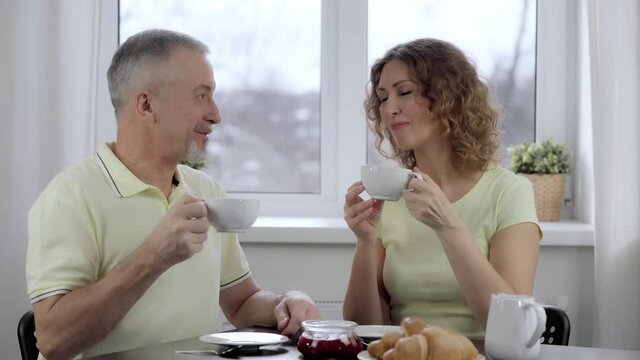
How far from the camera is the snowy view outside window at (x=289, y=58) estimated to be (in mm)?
3350

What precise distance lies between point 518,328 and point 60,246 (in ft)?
2.83

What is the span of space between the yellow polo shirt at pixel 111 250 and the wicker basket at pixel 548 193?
1547 millimetres

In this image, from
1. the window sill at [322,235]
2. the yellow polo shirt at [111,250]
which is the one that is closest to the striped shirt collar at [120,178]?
the yellow polo shirt at [111,250]

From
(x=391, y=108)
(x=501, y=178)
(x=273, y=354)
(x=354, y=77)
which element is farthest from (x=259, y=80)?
(x=273, y=354)

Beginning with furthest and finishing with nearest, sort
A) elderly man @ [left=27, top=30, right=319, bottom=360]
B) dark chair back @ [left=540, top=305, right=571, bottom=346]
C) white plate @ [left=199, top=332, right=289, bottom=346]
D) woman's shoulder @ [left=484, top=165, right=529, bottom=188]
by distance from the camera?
woman's shoulder @ [left=484, top=165, right=529, bottom=188] → dark chair back @ [left=540, top=305, right=571, bottom=346] → elderly man @ [left=27, top=30, right=319, bottom=360] → white plate @ [left=199, top=332, right=289, bottom=346]

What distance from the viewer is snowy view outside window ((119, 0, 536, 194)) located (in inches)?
132

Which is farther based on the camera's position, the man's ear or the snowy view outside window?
the snowy view outside window

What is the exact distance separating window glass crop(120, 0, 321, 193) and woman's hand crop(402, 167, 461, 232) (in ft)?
4.94

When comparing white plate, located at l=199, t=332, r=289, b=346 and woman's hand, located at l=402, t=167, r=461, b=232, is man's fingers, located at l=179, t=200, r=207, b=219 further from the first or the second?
woman's hand, located at l=402, t=167, r=461, b=232

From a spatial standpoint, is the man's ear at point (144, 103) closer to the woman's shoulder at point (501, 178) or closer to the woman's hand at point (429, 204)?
the woman's hand at point (429, 204)

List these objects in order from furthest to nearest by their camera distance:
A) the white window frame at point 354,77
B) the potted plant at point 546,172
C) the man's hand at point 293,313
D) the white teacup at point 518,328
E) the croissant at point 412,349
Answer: the white window frame at point 354,77 → the potted plant at point 546,172 → the man's hand at point 293,313 → the white teacup at point 518,328 → the croissant at point 412,349

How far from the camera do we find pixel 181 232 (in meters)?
1.60

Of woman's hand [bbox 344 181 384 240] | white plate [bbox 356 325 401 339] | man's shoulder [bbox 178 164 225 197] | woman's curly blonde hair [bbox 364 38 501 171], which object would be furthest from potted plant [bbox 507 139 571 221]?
white plate [bbox 356 325 401 339]

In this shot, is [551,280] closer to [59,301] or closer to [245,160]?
[245,160]
